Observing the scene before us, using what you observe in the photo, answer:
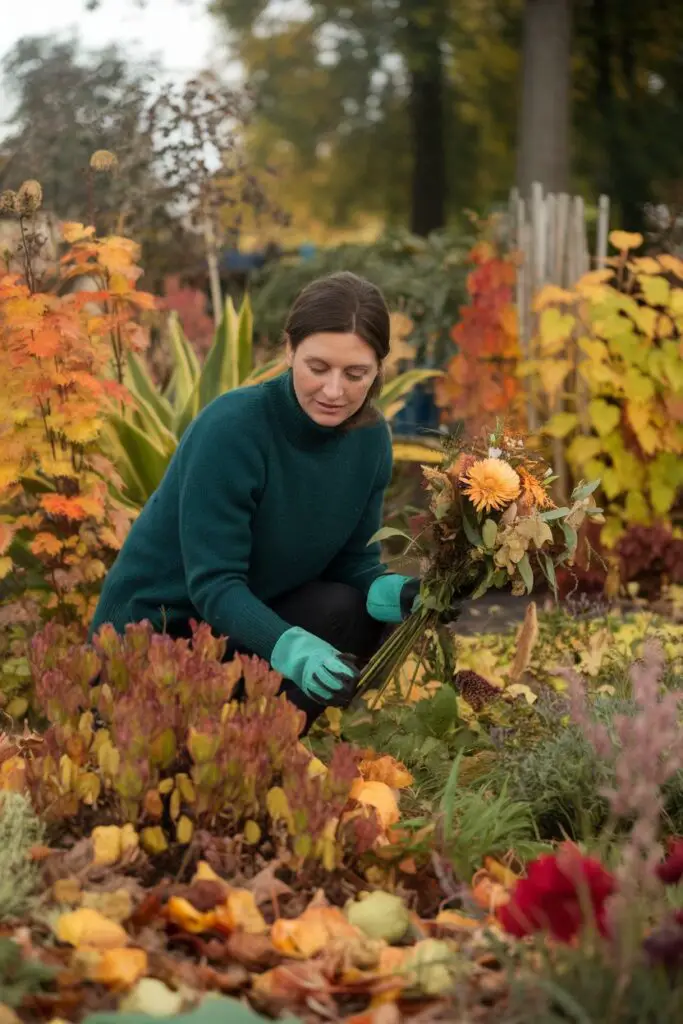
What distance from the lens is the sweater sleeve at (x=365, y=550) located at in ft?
11.2

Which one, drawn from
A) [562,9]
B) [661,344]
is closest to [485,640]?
[661,344]

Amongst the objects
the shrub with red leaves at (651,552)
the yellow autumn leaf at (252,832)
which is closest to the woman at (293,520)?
the yellow autumn leaf at (252,832)

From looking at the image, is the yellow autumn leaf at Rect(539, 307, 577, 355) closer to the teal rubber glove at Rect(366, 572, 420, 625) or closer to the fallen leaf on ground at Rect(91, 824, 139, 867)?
the teal rubber glove at Rect(366, 572, 420, 625)

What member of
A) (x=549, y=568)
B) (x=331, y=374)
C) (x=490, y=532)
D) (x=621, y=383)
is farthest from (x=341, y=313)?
(x=621, y=383)

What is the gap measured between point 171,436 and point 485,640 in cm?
129

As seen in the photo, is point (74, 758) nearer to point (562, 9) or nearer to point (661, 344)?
point (661, 344)

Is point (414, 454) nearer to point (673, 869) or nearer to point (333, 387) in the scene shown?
point (333, 387)

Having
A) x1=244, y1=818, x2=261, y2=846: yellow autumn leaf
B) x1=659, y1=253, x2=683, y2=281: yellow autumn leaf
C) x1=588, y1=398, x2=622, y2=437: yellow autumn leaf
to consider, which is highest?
x1=659, y1=253, x2=683, y2=281: yellow autumn leaf

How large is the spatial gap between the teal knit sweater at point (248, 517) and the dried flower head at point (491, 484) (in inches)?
21.9

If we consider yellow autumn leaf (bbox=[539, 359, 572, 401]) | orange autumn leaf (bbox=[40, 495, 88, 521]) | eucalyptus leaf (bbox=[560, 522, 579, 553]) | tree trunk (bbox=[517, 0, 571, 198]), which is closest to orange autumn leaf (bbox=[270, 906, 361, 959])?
eucalyptus leaf (bbox=[560, 522, 579, 553])

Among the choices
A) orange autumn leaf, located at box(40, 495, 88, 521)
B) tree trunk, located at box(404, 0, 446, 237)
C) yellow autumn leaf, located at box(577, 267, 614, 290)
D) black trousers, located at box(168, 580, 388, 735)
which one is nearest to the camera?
black trousers, located at box(168, 580, 388, 735)

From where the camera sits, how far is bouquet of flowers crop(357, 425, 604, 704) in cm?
269

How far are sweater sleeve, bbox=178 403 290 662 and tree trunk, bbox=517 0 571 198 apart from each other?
24.9ft

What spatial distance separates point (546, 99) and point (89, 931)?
9276 millimetres
